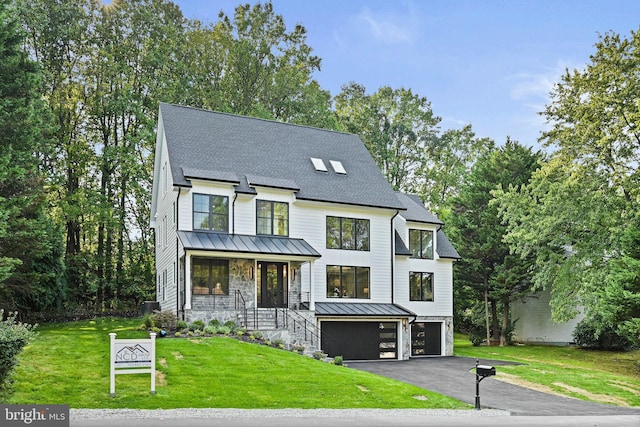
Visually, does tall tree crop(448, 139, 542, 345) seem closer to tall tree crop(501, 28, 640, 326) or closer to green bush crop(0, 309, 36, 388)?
tall tree crop(501, 28, 640, 326)

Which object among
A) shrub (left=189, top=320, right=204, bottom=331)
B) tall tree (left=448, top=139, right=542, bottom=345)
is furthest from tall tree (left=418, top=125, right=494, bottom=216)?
shrub (left=189, top=320, right=204, bottom=331)

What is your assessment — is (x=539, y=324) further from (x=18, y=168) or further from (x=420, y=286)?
(x=18, y=168)

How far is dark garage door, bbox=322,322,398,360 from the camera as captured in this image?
27906mm

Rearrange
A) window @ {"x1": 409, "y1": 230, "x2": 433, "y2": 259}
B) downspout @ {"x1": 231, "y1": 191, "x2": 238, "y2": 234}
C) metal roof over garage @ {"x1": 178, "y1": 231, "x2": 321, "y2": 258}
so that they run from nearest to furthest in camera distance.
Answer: metal roof over garage @ {"x1": 178, "y1": 231, "x2": 321, "y2": 258} → downspout @ {"x1": 231, "y1": 191, "x2": 238, "y2": 234} → window @ {"x1": 409, "y1": 230, "x2": 433, "y2": 259}

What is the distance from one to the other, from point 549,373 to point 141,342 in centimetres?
1605

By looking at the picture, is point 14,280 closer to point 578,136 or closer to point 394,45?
point 394,45

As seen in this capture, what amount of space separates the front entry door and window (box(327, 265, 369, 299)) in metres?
2.37

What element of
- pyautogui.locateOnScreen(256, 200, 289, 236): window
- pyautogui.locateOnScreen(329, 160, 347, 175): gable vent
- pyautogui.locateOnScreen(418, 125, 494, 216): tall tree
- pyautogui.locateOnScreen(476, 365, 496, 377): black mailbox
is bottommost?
pyautogui.locateOnScreen(476, 365, 496, 377): black mailbox

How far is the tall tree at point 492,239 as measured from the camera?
122 ft

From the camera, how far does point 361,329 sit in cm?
2872

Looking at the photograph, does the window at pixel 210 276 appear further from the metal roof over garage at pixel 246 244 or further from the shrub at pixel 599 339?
the shrub at pixel 599 339

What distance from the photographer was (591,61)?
27672 millimetres

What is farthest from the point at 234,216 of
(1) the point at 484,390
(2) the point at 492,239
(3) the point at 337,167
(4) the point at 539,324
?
(4) the point at 539,324

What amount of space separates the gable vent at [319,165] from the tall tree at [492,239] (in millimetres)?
10975
